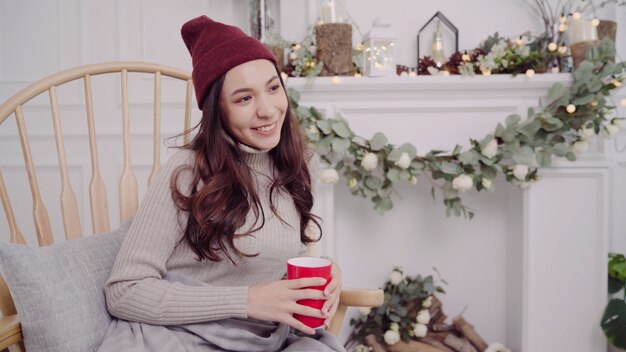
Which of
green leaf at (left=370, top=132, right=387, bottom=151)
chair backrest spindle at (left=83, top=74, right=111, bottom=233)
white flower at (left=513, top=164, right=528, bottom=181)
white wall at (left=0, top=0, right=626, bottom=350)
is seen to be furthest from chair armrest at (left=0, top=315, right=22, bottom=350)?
white flower at (left=513, top=164, right=528, bottom=181)

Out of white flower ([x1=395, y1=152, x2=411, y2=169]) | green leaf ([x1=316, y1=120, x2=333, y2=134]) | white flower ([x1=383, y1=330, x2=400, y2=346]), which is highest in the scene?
green leaf ([x1=316, y1=120, x2=333, y2=134])

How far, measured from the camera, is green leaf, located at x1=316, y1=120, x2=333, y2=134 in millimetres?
1796

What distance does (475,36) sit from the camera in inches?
82.4

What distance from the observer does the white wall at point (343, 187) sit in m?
2.12

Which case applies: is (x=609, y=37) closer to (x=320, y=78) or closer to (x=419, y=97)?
(x=419, y=97)

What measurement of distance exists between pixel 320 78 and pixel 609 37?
1081 millimetres

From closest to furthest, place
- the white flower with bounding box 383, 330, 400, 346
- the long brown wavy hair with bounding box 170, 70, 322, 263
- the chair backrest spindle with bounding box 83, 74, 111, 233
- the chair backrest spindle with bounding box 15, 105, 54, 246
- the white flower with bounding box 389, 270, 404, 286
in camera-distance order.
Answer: the long brown wavy hair with bounding box 170, 70, 322, 263 < the chair backrest spindle with bounding box 15, 105, 54, 246 < the chair backrest spindle with bounding box 83, 74, 111, 233 < the white flower with bounding box 383, 330, 400, 346 < the white flower with bounding box 389, 270, 404, 286

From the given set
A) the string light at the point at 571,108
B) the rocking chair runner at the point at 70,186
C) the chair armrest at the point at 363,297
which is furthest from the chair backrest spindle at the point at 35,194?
the string light at the point at 571,108

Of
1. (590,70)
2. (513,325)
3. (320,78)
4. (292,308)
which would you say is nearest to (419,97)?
(320,78)

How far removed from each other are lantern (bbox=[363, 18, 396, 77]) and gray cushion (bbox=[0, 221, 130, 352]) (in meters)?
1.25

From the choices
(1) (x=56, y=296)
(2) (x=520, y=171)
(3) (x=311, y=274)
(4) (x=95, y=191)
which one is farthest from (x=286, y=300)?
(2) (x=520, y=171)

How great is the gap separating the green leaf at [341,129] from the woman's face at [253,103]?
667mm

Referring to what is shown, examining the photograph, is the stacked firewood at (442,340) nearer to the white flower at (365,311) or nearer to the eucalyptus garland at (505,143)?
the white flower at (365,311)

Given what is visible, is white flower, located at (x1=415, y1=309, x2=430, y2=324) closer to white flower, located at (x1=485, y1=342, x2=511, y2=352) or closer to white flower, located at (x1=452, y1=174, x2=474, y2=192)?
white flower, located at (x1=485, y1=342, x2=511, y2=352)
